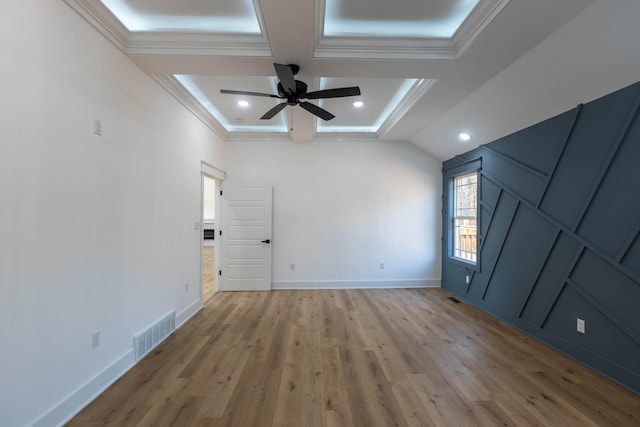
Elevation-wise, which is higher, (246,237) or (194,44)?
(194,44)

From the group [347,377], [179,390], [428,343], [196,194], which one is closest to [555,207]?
[428,343]

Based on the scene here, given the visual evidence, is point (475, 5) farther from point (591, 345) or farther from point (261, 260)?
point (261, 260)

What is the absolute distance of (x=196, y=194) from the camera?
383cm

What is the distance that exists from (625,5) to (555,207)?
1.80 m

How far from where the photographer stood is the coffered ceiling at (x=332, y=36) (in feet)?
6.54

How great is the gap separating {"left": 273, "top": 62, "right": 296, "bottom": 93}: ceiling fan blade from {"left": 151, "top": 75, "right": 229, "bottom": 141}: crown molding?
1.43m

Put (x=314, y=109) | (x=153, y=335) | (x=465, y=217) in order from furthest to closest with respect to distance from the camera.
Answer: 1. (x=465, y=217)
2. (x=314, y=109)
3. (x=153, y=335)

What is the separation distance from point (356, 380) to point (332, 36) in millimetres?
2952

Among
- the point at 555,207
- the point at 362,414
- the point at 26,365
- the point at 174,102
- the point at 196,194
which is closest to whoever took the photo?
the point at 26,365

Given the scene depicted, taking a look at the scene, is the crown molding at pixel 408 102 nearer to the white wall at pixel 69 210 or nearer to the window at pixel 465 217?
the window at pixel 465 217

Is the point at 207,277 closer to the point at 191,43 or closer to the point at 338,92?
the point at 191,43

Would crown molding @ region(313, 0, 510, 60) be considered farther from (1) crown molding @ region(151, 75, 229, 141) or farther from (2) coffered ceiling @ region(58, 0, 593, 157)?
(1) crown molding @ region(151, 75, 229, 141)

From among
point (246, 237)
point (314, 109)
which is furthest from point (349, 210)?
point (314, 109)

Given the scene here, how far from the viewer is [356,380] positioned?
2.31 meters
